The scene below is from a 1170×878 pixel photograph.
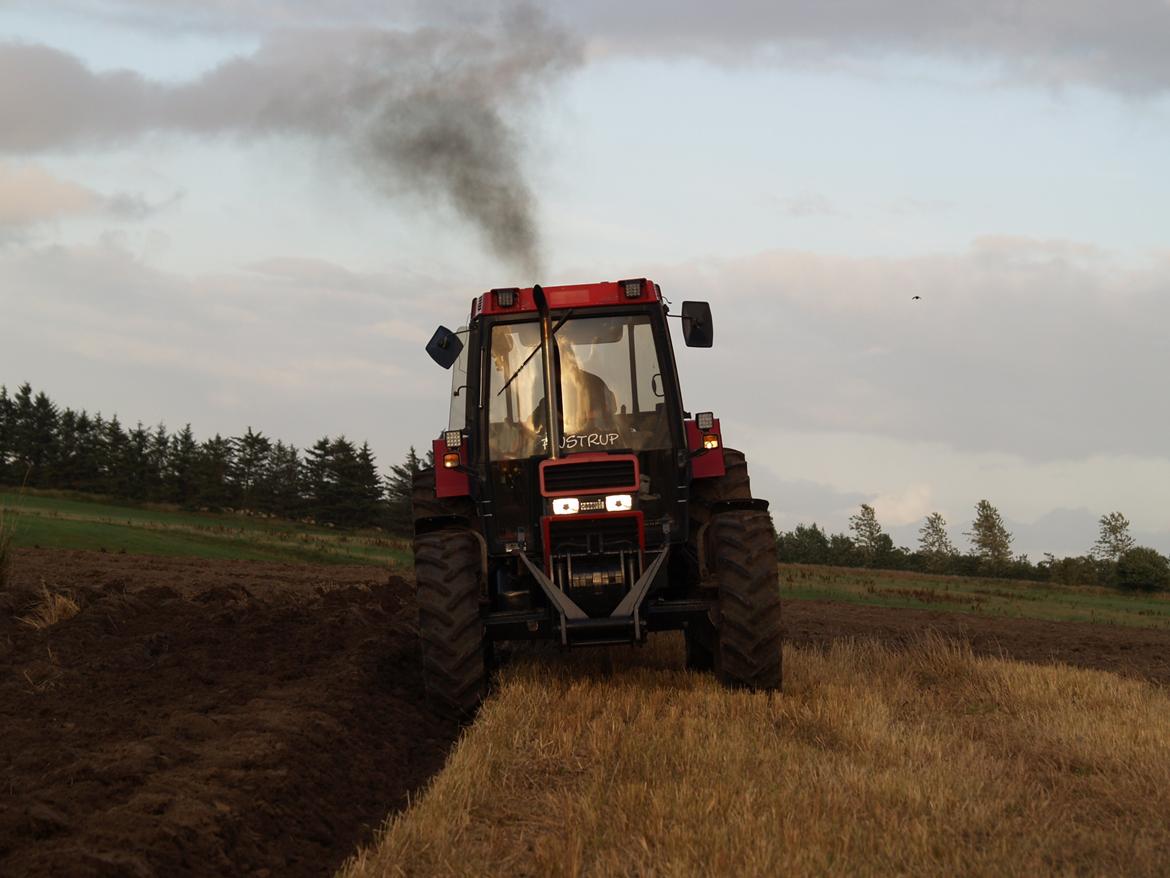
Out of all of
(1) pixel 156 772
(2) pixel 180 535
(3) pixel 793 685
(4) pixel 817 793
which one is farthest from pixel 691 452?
(2) pixel 180 535

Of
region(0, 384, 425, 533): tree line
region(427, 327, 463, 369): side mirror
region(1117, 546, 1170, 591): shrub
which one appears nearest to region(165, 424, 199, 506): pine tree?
region(0, 384, 425, 533): tree line

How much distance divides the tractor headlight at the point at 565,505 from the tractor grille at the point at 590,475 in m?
0.07

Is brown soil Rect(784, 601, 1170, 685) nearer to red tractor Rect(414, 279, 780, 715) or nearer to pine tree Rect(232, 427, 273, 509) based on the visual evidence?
red tractor Rect(414, 279, 780, 715)

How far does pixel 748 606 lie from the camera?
29.2 ft

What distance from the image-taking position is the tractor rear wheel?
8.91 m

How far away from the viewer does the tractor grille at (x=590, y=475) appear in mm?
9094

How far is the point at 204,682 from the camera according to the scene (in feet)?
30.1

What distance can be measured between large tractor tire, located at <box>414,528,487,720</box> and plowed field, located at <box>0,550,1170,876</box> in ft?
1.24

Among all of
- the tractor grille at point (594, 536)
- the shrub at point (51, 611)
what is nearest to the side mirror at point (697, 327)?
the tractor grille at point (594, 536)

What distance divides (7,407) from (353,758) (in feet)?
272

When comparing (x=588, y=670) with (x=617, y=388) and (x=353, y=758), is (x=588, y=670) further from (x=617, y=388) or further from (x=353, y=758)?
(x=353, y=758)

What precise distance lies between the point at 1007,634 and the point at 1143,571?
95.1 ft

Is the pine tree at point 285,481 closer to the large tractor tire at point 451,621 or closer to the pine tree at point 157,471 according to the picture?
the pine tree at point 157,471

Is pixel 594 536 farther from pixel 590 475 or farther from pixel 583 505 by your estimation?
pixel 590 475
